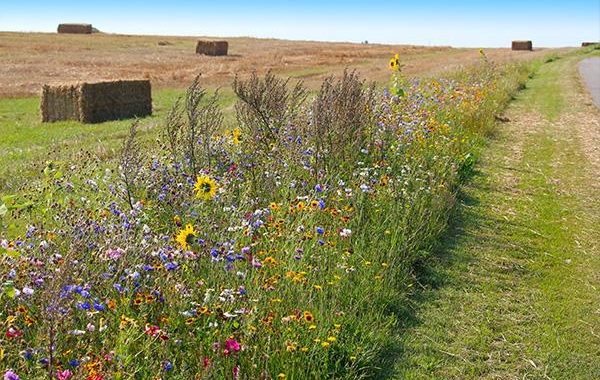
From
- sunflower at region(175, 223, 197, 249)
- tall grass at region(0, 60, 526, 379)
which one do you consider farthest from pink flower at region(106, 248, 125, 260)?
sunflower at region(175, 223, 197, 249)

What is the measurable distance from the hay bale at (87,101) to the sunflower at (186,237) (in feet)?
50.8

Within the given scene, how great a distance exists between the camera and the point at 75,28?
80562 millimetres

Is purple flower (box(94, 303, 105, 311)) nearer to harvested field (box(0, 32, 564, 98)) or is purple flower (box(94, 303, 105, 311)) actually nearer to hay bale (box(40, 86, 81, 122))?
hay bale (box(40, 86, 81, 122))

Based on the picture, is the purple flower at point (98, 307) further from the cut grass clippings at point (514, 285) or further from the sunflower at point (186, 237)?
the cut grass clippings at point (514, 285)

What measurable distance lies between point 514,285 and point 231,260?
109 inches

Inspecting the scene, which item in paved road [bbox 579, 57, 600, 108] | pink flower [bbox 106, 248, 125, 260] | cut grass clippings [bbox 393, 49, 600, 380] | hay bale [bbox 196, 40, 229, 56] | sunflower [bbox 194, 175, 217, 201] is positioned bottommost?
cut grass clippings [bbox 393, 49, 600, 380]

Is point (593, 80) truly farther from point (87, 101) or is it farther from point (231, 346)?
point (231, 346)

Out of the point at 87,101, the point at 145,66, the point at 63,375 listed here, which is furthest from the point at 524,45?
the point at 63,375

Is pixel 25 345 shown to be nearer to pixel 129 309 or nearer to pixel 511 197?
pixel 129 309

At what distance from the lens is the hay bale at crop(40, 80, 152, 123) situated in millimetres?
19703

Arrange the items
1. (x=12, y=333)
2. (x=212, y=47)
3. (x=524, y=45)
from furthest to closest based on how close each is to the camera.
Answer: (x=524, y=45)
(x=212, y=47)
(x=12, y=333)

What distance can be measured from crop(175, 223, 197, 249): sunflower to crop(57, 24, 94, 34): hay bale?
81.7 metres

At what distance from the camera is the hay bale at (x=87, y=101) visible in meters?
19.7

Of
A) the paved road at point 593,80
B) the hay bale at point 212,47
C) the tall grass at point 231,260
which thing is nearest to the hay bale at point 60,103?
the tall grass at point 231,260
